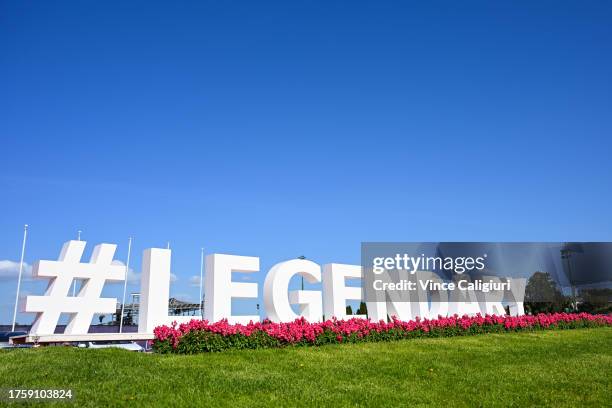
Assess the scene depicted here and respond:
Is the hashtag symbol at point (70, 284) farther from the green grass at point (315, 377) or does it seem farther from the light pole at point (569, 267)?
the light pole at point (569, 267)

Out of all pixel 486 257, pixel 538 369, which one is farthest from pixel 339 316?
pixel 486 257

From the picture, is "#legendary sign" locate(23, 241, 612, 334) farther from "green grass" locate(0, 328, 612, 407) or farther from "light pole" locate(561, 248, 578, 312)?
"light pole" locate(561, 248, 578, 312)

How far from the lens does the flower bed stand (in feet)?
40.5

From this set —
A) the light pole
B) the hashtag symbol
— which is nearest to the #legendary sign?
the hashtag symbol

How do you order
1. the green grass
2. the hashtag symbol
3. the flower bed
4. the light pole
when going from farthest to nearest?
the light pole < the hashtag symbol < the flower bed < the green grass

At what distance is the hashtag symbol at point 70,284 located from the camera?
14.4 m

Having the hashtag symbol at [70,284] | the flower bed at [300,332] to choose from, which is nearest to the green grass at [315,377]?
the flower bed at [300,332]

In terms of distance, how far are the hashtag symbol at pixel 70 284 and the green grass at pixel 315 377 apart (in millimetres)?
3264

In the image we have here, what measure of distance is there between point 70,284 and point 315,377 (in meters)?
9.19

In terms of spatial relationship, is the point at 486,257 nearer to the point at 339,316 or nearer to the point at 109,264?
the point at 339,316

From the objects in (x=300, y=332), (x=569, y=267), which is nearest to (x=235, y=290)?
(x=300, y=332)

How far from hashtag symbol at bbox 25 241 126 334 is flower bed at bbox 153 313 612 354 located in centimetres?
358

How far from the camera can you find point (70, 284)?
1487 cm

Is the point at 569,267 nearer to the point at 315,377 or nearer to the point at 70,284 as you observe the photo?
the point at 315,377
